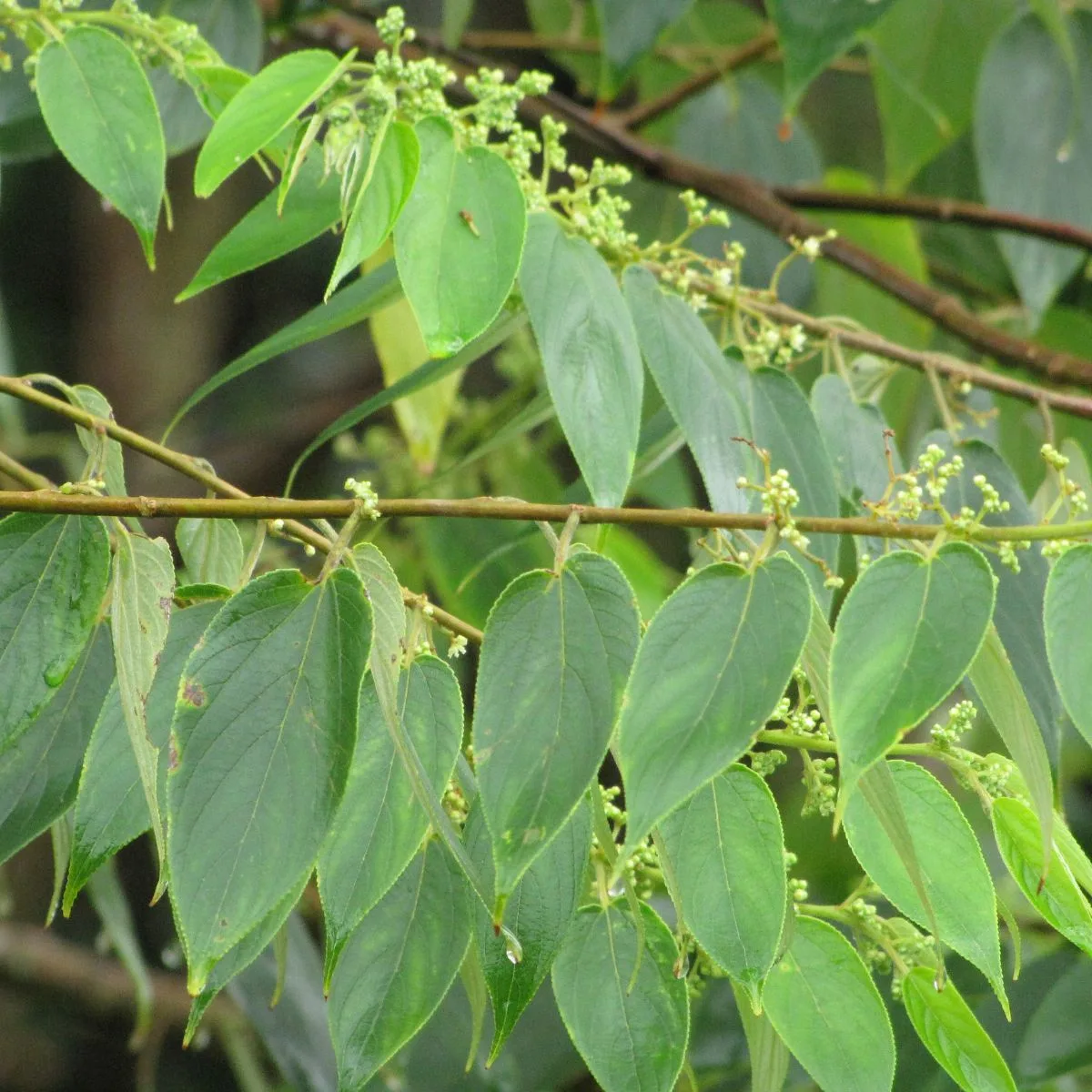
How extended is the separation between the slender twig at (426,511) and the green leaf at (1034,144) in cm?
73

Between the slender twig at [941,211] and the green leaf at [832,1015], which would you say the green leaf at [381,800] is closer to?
the green leaf at [832,1015]

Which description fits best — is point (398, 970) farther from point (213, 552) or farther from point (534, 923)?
point (213, 552)

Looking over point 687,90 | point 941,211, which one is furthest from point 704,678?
point 687,90

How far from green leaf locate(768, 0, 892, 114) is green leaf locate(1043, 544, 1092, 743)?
22.7 inches

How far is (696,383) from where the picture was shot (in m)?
0.62

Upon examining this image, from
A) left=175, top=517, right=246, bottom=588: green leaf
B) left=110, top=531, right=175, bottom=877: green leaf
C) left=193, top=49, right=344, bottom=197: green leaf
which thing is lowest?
left=175, top=517, right=246, bottom=588: green leaf

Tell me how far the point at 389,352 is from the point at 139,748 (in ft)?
1.45

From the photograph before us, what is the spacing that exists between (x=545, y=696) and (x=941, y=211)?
0.77m

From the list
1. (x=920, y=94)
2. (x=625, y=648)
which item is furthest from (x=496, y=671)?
(x=920, y=94)

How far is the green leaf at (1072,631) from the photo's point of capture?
405 millimetres

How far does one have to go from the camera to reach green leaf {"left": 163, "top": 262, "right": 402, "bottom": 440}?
1.94ft

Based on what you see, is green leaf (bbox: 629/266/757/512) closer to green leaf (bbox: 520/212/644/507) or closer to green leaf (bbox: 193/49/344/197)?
green leaf (bbox: 520/212/644/507)

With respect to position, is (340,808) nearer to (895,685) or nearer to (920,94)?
(895,685)

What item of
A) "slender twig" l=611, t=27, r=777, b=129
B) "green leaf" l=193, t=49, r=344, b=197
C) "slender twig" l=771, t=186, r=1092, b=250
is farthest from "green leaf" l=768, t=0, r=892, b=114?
"green leaf" l=193, t=49, r=344, b=197
